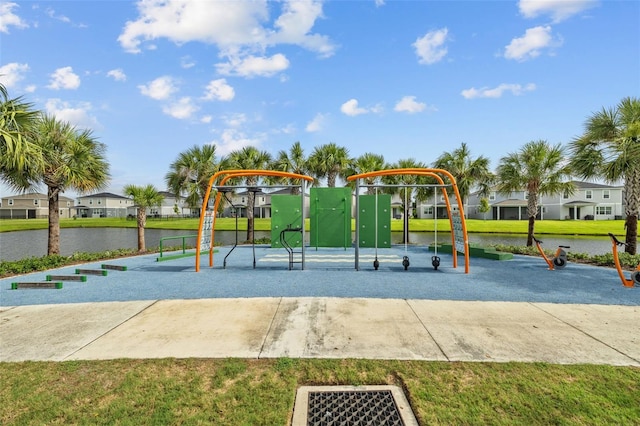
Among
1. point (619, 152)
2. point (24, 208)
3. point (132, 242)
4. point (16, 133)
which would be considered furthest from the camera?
point (24, 208)

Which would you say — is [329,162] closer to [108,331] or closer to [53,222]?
[53,222]

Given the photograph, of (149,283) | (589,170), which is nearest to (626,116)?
(589,170)

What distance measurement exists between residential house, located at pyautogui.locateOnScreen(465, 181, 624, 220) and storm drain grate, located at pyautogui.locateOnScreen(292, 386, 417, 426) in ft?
179

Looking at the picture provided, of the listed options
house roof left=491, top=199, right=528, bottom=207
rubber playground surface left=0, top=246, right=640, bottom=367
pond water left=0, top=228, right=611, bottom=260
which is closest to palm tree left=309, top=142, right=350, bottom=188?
pond water left=0, top=228, right=611, bottom=260

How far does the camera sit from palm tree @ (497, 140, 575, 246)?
49.9 ft

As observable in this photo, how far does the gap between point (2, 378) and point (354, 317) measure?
4729mm

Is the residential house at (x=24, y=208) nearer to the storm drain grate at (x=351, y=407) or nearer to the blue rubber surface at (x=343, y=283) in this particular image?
the blue rubber surface at (x=343, y=283)

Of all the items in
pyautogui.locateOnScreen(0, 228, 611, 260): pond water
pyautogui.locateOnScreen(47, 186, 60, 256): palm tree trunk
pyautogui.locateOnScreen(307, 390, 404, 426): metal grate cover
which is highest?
pyautogui.locateOnScreen(47, 186, 60, 256): palm tree trunk

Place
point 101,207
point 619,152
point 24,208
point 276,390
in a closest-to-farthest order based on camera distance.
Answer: point 276,390, point 619,152, point 24,208, point 101,207

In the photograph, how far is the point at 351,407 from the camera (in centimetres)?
298

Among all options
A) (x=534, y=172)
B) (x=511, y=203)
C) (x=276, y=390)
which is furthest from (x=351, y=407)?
(x=511, y=203)

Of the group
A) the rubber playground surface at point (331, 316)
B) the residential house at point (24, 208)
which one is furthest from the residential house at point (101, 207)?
the rubber playground surface at point (331, 316)

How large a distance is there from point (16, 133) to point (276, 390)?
9.34m

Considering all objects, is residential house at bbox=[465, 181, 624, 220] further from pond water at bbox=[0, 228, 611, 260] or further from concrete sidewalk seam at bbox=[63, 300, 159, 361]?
concrete sidewalk seam at bbox=[63, 300, 159, 361]
